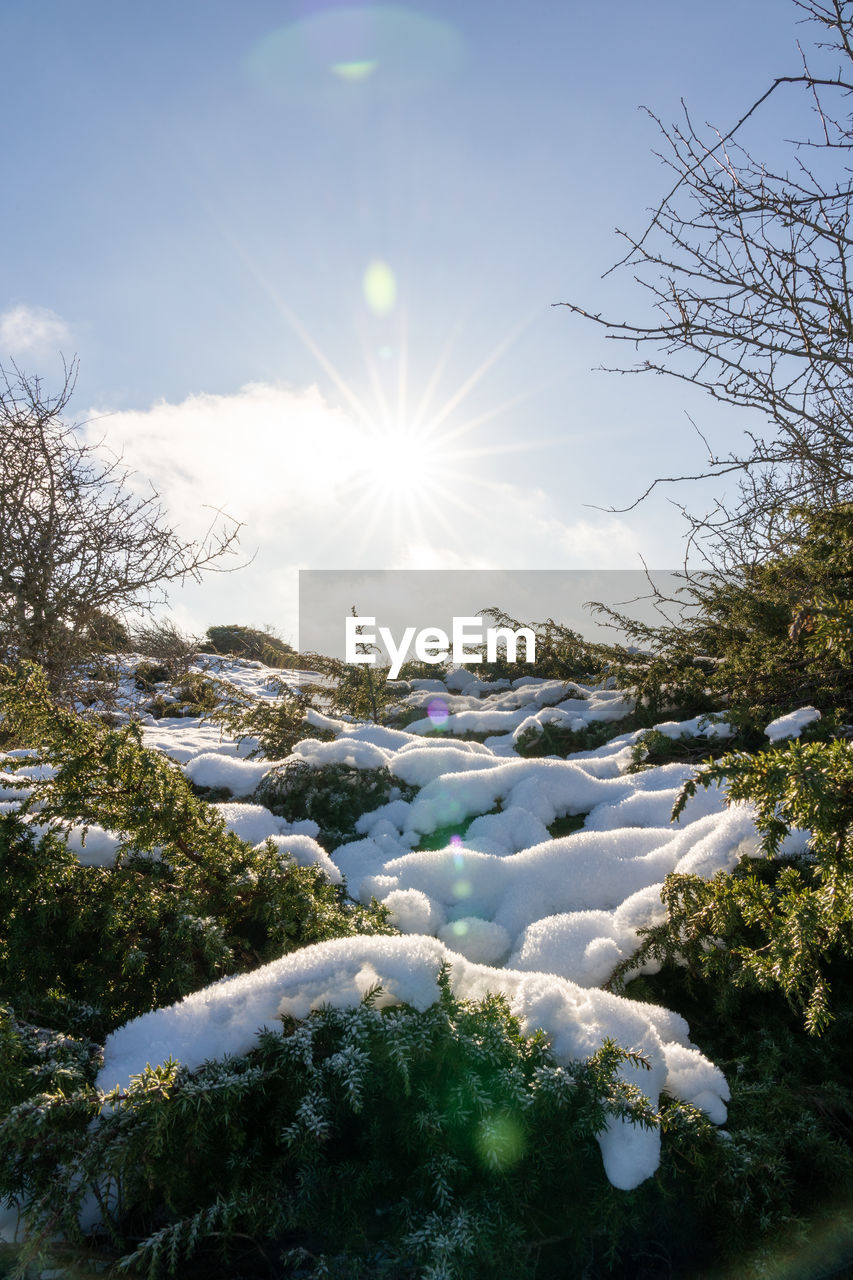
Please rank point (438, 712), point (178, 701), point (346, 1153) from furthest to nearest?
point (178, 701), point (438, 712), point (346, 1153)

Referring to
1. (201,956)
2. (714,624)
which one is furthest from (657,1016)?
(714,624)

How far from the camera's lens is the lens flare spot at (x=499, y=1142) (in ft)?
4.56

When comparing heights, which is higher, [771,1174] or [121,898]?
[121,898]

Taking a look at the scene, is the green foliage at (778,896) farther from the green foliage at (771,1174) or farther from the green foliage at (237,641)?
the green foliage at (237,641)

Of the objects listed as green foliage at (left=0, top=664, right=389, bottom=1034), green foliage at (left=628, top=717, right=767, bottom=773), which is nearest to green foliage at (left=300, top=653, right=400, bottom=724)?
green foliage at (left=628, top=717, right=767, bottom=773)

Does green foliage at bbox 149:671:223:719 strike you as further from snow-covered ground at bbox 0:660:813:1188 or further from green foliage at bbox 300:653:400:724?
snow-covered ground at bbox 0:660:813:1188

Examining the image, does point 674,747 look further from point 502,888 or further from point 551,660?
point 551,660

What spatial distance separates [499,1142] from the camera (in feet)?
4.56

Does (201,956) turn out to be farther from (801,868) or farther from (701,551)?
(701,551)

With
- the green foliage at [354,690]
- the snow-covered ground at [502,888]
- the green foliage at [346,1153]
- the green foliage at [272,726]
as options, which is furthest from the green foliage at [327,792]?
the green foliage at [354,690]

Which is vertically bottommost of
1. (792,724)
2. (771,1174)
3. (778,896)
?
(771,1174)

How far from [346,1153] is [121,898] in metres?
1.01

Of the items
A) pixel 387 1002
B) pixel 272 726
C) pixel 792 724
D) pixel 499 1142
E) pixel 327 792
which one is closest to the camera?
pixel 499 1142

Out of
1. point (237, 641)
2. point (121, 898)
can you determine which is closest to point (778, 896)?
point (121, 898)
